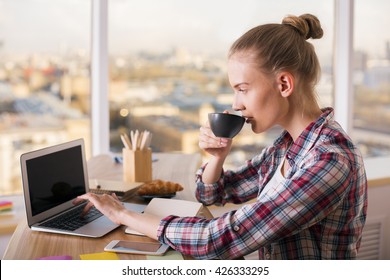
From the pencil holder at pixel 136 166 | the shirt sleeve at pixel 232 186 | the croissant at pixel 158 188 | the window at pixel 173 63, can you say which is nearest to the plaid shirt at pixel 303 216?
the shirt sleeve at pixel 232 186

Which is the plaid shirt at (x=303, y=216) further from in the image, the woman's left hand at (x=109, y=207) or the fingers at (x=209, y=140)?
the fingers at (x=209, y=140)

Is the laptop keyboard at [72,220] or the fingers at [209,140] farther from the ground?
the fingers at [209,140]

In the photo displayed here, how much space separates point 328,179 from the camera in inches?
46.4

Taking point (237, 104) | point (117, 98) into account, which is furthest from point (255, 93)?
point (117, 98)

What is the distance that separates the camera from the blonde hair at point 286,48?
135cm

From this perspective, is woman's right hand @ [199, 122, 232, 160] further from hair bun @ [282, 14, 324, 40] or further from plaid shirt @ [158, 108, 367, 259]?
hair bun @ [282, 14, 324, 40]

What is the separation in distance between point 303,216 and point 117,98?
1935 mm

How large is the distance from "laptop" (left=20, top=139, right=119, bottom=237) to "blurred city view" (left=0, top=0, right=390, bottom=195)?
117 centimetres

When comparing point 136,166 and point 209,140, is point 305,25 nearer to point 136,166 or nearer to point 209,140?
point 209,140

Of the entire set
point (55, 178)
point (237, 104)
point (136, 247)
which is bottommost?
point (136, 247)

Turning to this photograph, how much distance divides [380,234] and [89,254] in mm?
2375

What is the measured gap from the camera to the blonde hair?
1.35 metres

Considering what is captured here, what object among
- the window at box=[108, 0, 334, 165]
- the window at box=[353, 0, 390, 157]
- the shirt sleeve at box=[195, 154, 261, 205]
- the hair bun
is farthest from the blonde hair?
the window at box=[353, 0, 390, 157]

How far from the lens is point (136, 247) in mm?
1287
